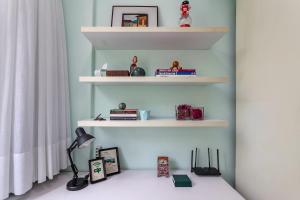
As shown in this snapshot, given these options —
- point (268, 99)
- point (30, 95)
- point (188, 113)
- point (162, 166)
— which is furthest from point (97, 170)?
point (268, 99)

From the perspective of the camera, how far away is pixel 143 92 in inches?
58.7

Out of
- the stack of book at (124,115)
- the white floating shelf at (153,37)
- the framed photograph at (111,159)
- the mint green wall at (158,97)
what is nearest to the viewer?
the white floating shelf at (153,37)

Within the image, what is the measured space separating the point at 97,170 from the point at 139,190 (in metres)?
0.33

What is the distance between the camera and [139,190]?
1.12 meters

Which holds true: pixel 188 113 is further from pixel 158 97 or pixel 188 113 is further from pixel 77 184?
pixel 77 184

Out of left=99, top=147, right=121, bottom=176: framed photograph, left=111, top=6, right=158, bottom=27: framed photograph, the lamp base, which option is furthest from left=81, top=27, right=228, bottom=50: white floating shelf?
the lamp base

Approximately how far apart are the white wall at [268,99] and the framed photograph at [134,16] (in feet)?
2.18

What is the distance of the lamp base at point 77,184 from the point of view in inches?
44.6

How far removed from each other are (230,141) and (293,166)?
61 centimetres

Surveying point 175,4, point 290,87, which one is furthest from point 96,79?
point 290,87

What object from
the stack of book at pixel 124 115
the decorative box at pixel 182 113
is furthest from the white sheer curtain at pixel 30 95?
the decorative box at pixel 182 113

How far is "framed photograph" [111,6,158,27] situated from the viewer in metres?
1.44

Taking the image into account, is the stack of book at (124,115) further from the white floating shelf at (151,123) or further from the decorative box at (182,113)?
the decorative box at (182,113)

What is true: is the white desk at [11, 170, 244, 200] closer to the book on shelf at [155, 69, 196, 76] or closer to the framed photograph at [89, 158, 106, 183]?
the framed photograph at [89, 158, 106, 183]
